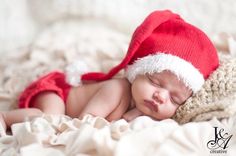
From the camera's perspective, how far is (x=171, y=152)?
1064 millimetres

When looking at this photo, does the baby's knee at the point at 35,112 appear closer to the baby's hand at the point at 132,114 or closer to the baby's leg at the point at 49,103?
the baby's leg at the point at 49,103

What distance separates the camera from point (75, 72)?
1570 mm

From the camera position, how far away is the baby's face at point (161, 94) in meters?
1.37

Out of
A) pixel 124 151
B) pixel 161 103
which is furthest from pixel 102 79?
pixel 124 151

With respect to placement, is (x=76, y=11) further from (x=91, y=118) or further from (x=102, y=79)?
(x=91, y=118)

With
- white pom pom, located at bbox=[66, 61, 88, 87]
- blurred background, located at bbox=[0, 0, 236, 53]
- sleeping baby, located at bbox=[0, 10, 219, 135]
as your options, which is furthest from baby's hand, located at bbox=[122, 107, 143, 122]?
blurred background, located at bbox=[0, 0, 236, 53]

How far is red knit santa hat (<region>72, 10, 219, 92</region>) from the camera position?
4.52 feet

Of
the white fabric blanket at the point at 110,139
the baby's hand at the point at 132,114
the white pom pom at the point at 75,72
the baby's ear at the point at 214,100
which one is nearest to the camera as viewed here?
the white fabric blanket at the point at 110,139

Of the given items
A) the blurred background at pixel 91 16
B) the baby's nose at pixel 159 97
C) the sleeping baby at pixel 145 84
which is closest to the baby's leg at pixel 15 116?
the sleeping baby at pixel 145 84

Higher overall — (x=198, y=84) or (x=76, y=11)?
(x=76, y=11)

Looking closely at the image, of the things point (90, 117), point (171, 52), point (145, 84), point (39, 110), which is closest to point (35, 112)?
point (39, 110)

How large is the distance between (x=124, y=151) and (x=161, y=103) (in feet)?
1.17

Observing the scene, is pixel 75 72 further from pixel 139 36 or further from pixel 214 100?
pixel 214 100

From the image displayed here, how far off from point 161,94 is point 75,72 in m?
0.35
